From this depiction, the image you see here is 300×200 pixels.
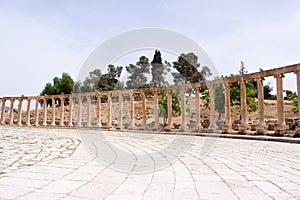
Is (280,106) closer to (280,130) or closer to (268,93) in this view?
(280,130)

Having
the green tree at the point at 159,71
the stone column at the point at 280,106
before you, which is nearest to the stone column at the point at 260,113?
the stone column at the point at 280,106

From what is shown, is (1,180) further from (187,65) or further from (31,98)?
(187,65)

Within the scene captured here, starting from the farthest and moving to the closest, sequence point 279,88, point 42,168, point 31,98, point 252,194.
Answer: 1. point 31,98
2. point 279,88
3. point 42,168
4. point 252,194

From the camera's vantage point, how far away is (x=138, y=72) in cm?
5791

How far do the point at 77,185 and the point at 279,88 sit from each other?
15.7 metres

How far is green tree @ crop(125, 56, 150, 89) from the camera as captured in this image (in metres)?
56.1

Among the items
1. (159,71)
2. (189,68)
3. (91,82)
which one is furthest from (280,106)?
(91,82)

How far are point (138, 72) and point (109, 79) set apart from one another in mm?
6493

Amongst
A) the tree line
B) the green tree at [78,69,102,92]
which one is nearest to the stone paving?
the tree line

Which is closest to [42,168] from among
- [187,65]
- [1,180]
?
[1,180]

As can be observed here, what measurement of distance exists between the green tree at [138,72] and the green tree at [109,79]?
3.57 m

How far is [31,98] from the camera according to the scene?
36.5m

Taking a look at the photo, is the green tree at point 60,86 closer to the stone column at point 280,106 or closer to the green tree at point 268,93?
the green tree at point 268,93

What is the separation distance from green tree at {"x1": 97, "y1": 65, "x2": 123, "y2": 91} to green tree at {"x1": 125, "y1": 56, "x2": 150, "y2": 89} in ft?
11.7
